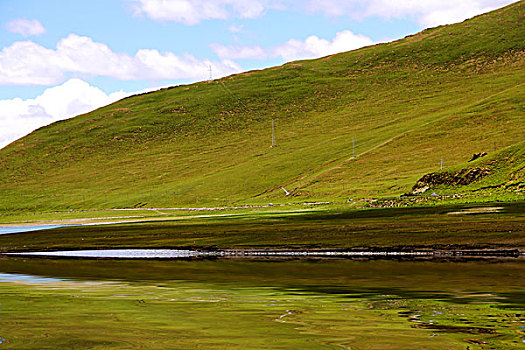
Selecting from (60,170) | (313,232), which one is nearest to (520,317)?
(313,232)

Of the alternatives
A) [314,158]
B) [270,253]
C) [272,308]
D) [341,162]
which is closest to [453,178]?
[270,253]

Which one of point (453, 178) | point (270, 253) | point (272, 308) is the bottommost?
point (270, 253)

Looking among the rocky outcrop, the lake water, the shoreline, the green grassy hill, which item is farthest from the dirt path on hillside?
the lake water

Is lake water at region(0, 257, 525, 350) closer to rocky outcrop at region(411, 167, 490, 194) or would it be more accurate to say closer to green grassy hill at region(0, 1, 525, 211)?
rocky outcrop at region(411, 167, 490, 194)

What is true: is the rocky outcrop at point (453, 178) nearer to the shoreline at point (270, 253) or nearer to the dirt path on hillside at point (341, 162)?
the dirt path on hillside at point (341, 162)

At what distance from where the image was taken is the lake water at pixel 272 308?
14462 millimetres

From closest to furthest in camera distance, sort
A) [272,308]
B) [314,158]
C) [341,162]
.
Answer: [272,308] → [341,162] → [314,158]

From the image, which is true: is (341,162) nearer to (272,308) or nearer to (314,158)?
(314,158)

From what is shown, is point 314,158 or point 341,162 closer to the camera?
point 341,162

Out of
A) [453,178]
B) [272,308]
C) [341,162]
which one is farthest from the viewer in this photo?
[341,162]

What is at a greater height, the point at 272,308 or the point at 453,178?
the point at 453,178

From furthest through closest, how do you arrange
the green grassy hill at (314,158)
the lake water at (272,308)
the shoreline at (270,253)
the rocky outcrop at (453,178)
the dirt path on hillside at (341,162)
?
the dirt path on hillside at (341,162), the green grassy hill at (314,158), the rocky outcrop at (453,178), the shoreline at (270,253), the lake water at (272,308)

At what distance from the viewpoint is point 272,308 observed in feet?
63.6

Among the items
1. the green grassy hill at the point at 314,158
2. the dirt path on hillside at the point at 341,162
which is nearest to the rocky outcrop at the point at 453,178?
the green grassy hill at the point at 314,158
